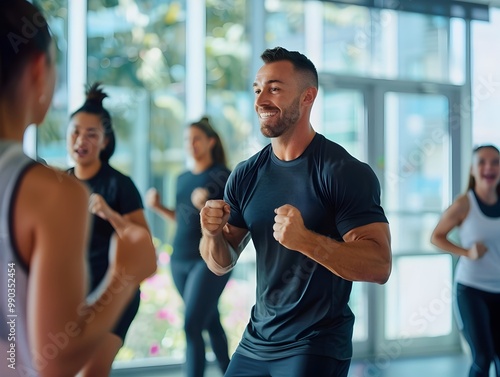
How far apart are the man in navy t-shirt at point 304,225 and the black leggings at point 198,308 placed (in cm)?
136

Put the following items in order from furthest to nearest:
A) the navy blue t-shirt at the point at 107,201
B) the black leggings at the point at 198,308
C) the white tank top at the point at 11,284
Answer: the black leggings at the point at 198,308 → the navy blue t-shirt at the point at 107,201 → the white tank top at the point at 11,284

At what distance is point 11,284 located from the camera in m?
1.04

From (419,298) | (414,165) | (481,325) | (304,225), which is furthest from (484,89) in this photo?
(304,225)

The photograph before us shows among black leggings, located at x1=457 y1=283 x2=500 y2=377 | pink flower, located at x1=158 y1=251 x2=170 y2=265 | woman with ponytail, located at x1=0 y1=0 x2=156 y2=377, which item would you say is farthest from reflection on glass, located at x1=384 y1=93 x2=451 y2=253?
woman with ponytail, located at x1=0 y1=0 x2=156 y2=377

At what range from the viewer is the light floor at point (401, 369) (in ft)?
14.8

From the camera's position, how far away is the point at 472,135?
5.47m

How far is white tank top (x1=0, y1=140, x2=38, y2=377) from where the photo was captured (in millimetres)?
1009

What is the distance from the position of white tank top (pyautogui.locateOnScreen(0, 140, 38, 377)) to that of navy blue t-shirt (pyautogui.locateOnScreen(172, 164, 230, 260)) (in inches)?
101

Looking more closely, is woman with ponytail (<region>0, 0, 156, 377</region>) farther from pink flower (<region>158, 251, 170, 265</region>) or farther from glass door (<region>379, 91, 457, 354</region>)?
glass door (<region>379, 91, 457, 354</region>)

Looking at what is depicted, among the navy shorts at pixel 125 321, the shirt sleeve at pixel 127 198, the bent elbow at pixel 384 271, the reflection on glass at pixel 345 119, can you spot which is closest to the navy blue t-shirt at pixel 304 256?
the bent elbow at pixel 384 271

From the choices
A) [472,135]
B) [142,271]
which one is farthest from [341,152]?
[472,135]

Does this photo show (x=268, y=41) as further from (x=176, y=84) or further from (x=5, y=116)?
(x=5, y=116)

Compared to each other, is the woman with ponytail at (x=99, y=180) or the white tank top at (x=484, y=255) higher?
the woman with ponytail at (x=99, y=180)

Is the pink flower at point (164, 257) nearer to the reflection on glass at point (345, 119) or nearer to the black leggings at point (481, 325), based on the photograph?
the reflection on glass at point (345, 119)
